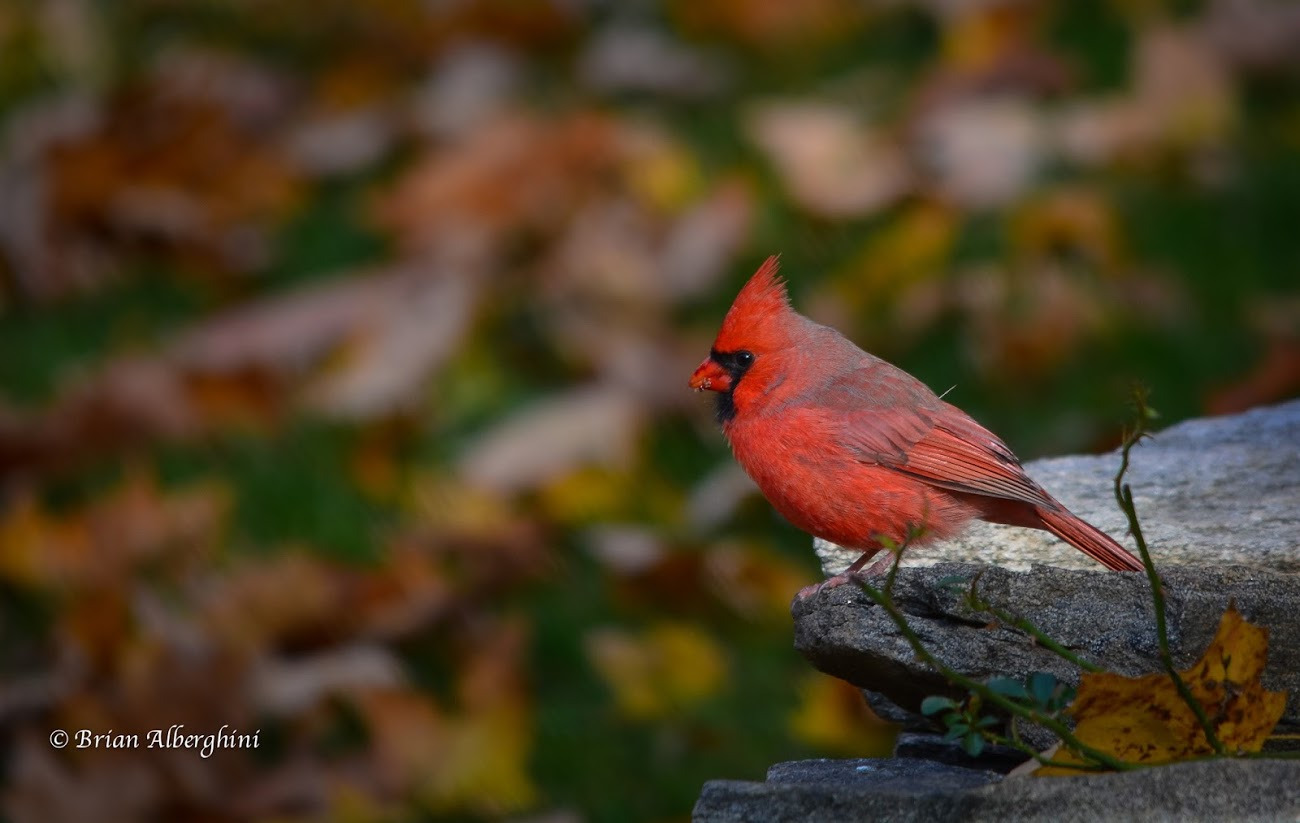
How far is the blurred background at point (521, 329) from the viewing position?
3.53m

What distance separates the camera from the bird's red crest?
7.36 feet

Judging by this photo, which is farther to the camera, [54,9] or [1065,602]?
[54,9]

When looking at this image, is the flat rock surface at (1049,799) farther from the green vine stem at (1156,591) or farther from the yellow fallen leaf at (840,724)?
the yellow fallen leaf at (840,724)

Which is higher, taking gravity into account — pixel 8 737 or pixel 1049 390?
pixel 1049 390

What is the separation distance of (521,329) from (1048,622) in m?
2.84

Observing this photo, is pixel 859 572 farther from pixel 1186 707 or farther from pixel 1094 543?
pixel 1186 707

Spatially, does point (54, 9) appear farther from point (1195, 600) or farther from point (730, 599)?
point (1195, 600)

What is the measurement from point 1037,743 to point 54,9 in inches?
205

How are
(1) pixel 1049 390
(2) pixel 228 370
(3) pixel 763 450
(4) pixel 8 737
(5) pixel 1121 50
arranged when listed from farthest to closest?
(5) pixel 1121 50
(2) pixel 228 370
(1) pixel 1049 390
(4) pixel 8 737
(3) pixel 763 450

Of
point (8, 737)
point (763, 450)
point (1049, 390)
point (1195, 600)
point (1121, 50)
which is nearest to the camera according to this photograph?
point (1195, 600)

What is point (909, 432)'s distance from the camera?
2.29 m

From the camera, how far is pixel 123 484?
436 cm

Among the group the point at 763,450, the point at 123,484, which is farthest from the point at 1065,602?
the point at 123,484

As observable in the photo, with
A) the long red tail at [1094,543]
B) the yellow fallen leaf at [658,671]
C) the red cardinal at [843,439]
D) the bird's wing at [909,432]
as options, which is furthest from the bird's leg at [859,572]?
the yellow fallen leaf at [658,671]
